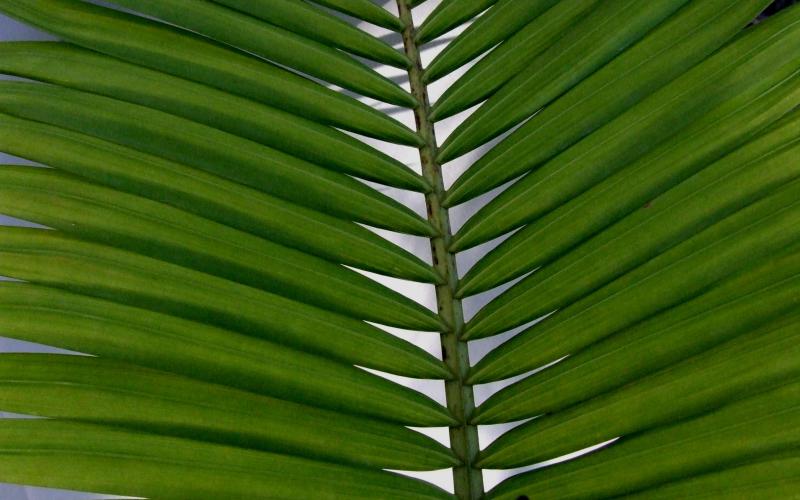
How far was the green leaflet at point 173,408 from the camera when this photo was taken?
1.41 feet

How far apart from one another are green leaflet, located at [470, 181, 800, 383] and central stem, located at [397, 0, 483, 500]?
66mm

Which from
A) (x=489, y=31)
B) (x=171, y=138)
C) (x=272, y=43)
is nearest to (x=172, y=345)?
(x=171, y=138)

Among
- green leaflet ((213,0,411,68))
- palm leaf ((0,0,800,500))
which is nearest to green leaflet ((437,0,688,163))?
palm leaf ((0,0,800,500))

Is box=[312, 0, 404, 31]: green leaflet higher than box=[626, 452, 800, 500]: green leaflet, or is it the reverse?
→ box=[312, 0, 404, 31]: green leaflet

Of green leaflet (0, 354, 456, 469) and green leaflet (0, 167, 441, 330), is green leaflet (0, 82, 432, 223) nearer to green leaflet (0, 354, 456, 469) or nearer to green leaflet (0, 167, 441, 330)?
green leaflet (0, 167, 441, 330)

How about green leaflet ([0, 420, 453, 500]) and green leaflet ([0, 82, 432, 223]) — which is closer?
green leaflet ([0, 420, 453, 500])

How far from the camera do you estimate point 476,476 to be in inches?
20.3

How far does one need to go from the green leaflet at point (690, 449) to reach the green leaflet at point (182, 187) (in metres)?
0.22

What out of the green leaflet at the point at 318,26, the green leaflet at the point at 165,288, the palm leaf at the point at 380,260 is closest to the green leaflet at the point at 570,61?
the palm leaf at the point at 380,260

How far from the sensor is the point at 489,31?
606 millimetres

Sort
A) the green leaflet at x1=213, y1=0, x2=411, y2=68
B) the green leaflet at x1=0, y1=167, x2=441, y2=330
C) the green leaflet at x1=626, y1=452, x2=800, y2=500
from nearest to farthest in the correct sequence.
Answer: the green leaflet at x1=626, y1=452, x2=800, y2=500 → the green leaflet at x1=0, y1=167, x2=441, y2=330 → the green leaflet at x1=213, y1=0, x2=411, y2=68

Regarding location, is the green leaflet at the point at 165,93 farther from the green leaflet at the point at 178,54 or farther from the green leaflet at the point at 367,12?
the green leaflet at the point at 367,12

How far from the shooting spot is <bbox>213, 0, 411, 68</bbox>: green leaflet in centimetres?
58

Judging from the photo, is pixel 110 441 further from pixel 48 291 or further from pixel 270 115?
pixel 270 115
